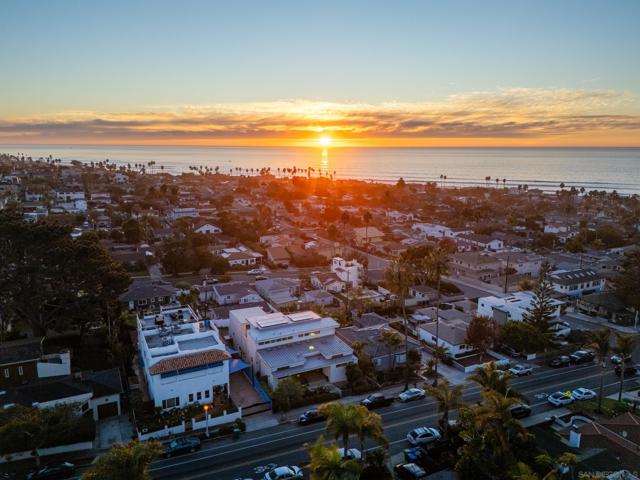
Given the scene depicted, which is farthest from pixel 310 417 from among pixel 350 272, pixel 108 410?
pixel 350 272

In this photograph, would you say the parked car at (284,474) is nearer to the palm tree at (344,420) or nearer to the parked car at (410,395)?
the palm tree at (344,420)

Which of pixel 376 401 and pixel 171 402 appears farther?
pixel 376 401

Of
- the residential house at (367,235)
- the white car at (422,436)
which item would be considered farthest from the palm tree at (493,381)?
the residential house at (367,235)

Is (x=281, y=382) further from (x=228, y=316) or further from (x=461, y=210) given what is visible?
(x=461, y=210)

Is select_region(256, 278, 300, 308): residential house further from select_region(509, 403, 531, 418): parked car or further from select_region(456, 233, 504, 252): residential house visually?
select_region(456, 233, 504, 252): residential house

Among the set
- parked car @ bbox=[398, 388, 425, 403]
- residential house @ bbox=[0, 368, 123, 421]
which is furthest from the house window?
parked car @ bbox=[398, 388, 425, 403]

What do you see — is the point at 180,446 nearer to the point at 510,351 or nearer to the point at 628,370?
the point at 510,351
